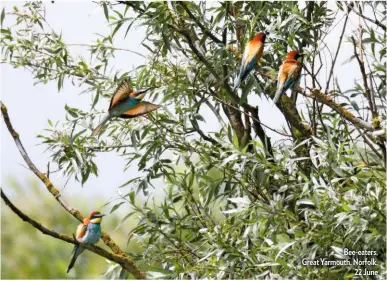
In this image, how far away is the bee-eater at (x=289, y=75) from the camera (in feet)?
5.96

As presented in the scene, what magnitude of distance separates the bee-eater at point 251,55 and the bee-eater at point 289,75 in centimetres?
8

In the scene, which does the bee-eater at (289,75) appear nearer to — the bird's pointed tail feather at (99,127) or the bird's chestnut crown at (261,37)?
the bird's chestnut crown at (261,37)

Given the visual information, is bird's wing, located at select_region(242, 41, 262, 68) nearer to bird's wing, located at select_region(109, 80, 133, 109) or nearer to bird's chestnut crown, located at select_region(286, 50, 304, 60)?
bird's chestnut crown, located at select_region(286, 50, 304, 60)

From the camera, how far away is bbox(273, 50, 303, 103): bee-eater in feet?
5.96

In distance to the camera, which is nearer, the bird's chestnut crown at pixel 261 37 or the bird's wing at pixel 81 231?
the bird's chestnut crown at pixel 261 37

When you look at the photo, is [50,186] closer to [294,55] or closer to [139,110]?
[139,110]

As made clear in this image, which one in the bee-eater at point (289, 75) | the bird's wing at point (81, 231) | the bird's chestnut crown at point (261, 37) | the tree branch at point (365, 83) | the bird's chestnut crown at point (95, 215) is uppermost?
the bird's chestnut crown at point (261, 37)

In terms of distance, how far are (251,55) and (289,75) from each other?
0.40 ft

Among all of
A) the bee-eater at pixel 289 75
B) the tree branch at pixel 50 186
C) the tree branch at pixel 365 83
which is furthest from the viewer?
the tree branch at pixel 50 186

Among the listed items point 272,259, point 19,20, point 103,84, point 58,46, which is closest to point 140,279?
point 272,259

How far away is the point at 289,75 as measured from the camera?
6.00ft

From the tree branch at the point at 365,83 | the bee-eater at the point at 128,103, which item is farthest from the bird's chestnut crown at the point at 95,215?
the tree branch at the point at 365,83

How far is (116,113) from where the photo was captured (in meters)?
1.99

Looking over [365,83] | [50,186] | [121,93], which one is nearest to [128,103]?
[121,93]
